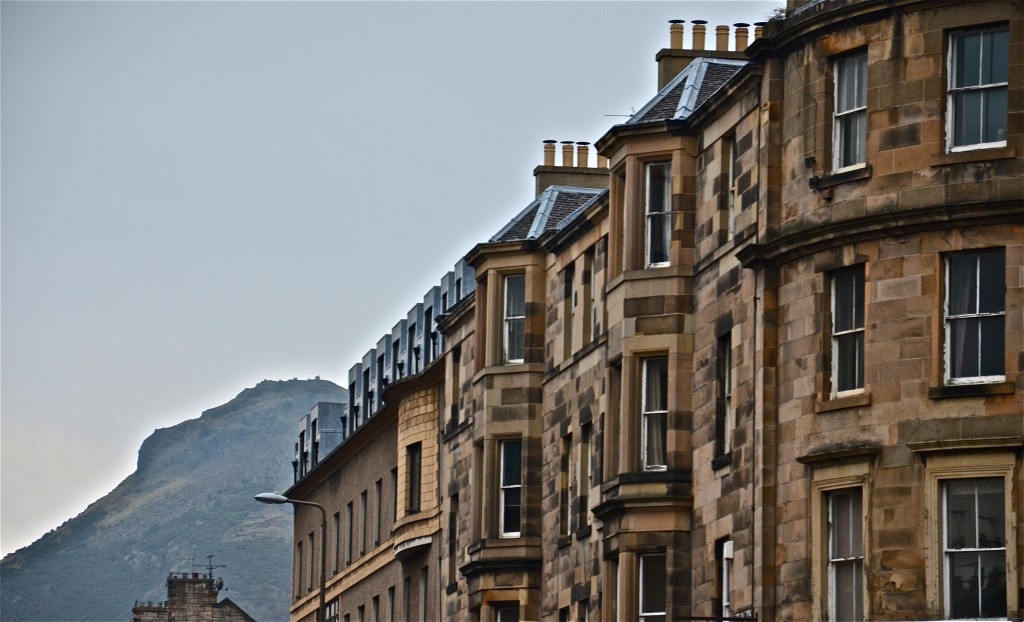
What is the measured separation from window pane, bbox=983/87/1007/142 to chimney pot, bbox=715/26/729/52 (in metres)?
15.3

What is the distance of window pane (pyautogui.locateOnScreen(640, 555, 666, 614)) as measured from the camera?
160 feet

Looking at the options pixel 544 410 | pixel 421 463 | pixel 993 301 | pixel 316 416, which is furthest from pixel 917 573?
pixel 316 416

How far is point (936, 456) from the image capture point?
130 ft

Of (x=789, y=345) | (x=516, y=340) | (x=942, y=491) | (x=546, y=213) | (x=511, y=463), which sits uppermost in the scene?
(x=546, y=213)

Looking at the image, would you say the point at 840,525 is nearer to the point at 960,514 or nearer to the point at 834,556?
the point at 834,556

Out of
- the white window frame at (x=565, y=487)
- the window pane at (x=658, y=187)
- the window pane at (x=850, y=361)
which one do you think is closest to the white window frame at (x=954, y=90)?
the window pane at (x=850, y=361)

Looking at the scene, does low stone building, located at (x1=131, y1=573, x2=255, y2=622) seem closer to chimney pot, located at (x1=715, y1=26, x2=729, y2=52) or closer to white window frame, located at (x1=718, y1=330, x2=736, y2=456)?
chimney pot, located at (x1=715, y1=26, x2=729, y2=52)

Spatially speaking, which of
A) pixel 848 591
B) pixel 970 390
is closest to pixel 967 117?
pixel 970 390

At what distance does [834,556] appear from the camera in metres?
41.1

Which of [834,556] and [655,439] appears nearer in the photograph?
[834,556]

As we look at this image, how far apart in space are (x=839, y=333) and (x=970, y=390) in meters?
2.84

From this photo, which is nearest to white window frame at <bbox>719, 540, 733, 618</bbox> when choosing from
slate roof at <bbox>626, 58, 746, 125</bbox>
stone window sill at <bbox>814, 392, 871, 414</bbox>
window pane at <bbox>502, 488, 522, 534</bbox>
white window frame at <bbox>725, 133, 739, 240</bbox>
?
stone window sill at <bbox>814, 392, 871, 414</bbox>

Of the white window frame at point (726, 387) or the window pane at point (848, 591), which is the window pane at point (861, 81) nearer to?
the white window frame at point (726, 387)

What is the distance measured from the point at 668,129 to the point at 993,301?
10.9 m
